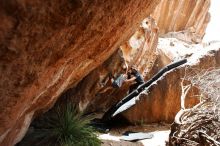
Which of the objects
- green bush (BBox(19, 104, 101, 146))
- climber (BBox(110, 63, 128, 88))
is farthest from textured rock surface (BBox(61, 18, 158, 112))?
green bush (BBox(19, 104, 101, 146))

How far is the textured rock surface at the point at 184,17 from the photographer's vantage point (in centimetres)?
2534

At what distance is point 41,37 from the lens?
4.29m

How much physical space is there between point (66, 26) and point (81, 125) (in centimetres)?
567

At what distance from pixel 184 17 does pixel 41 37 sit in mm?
24252

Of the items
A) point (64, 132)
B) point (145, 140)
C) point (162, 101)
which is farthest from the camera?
point (162, 101)

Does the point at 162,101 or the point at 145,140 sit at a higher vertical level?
the point at 162,101

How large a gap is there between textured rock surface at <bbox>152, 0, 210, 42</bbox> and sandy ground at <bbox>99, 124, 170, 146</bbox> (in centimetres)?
1456

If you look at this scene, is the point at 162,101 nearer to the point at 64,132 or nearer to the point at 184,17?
the point at 64,132

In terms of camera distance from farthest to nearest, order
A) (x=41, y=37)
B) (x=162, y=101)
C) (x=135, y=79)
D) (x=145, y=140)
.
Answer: (x=135, y=79), (x=162, y=101), (x=145, y=140), (x=41, y=37)

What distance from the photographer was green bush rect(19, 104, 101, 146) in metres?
9.10

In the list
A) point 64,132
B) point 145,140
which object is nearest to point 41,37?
point 64,132

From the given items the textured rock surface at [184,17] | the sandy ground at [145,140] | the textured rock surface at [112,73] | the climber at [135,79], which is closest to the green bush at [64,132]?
the sandy ground at [145,140]

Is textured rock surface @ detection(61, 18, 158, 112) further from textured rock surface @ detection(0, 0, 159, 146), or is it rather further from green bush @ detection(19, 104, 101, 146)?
textured rock surface @ detection(0, 0, 159, 146)

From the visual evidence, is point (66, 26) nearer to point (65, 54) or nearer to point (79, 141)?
point (65, 54)
